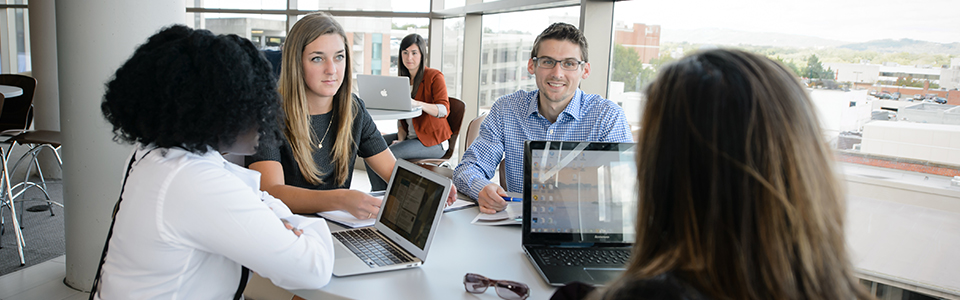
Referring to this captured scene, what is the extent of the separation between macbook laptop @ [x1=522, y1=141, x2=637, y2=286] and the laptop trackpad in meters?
0.12

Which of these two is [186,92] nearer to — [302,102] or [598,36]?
[302,102]

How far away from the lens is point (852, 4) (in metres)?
2.47

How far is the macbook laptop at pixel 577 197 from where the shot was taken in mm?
1478

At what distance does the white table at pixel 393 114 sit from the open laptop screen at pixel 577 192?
2.34 m

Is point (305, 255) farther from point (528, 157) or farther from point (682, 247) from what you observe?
point (682, 247)

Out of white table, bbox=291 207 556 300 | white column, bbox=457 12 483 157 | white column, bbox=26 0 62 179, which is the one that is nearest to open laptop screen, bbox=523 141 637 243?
white table, bbox=291 207 556 300

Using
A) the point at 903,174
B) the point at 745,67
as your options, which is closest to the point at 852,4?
the point at 903,174

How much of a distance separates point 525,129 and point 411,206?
982 millimetres

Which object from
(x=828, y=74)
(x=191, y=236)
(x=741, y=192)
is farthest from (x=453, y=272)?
(x=828, y=74)

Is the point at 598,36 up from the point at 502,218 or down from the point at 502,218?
up

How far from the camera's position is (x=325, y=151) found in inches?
82.3

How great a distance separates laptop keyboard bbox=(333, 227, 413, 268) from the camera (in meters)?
1.37

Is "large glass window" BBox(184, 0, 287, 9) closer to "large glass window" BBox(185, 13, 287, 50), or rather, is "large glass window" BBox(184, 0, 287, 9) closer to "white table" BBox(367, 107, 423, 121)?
"large glass window" BBox(185, 13, 287, 50)

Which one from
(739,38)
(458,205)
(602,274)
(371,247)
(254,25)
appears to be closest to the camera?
(602,274)
